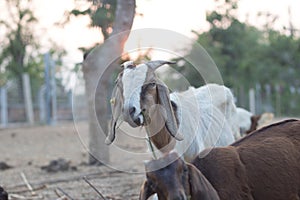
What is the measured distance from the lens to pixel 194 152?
228 inches

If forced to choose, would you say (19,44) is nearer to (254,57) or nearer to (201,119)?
(254,57)

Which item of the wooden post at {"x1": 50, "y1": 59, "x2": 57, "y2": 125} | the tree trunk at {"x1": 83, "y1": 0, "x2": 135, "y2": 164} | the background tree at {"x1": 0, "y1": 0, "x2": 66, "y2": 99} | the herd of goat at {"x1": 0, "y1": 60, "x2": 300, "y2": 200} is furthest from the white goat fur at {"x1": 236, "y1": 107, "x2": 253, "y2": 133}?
the background tree at {"x1": 0, "y1": 0, "x2": 66, "y2": 99}

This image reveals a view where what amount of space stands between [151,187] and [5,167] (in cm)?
815

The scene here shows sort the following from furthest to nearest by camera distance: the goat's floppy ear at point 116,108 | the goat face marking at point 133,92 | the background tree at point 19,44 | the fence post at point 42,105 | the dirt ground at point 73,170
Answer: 1. the background tree at point 19,44
2. the fence post at point 42,105
3. the dirt ground at point 73,170
4. the goat's floppy ear at point 116,108
5. the goat face marking at point 133,92

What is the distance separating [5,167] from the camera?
1084 cm

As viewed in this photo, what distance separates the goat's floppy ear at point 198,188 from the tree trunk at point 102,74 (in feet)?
17.5

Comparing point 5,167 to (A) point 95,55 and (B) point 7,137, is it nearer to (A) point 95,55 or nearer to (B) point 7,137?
(A) point 95,55

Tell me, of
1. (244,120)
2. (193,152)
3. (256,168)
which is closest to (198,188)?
(256,168)

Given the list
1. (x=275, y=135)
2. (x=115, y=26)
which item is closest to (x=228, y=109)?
(x=115, y=26)

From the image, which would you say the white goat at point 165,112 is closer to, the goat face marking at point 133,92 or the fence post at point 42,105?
the goat face marking at point 133,92

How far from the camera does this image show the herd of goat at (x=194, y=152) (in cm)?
323

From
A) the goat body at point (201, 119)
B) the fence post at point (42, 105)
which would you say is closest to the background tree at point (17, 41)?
the fence post at point (42, 105)

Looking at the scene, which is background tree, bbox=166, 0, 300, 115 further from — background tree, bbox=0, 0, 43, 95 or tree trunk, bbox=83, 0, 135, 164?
tree trunk, bbox=83, 0, 135, 164

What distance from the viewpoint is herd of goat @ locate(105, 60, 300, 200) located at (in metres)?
3.23
